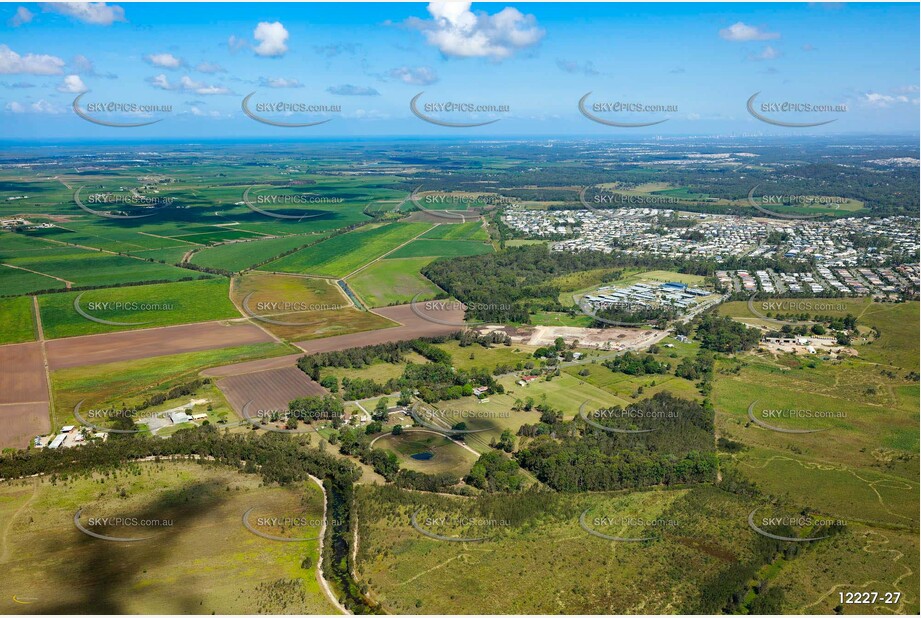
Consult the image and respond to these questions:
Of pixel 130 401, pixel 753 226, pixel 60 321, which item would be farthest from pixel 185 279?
Result: pixel 753 226

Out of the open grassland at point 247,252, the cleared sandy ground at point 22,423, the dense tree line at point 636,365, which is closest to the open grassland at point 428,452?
the dense tree line at point 636,365

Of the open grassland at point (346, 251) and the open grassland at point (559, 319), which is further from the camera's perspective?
the open grassland at point (346, 251)

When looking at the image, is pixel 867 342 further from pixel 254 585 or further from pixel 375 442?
pixel 254 585

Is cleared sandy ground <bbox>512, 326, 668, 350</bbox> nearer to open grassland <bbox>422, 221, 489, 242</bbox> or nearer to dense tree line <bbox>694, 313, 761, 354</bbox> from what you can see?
dense tree line <bbox>694, 313, 761, 354</bbox>

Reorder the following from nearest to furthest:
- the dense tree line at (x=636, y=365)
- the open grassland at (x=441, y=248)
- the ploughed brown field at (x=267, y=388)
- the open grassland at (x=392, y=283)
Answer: the ploughed brown field at (x=267, y=388) < the dense tree line at (x=636, y=365) < the open grassland at (x=392, y=283) < the open grassland at (x=441, y=248)

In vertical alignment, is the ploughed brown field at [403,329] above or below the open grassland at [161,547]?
above

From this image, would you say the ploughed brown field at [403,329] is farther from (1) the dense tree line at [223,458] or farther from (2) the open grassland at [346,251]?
(2) the open grassland at [346,251]

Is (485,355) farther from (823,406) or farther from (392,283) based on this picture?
(392,283)
